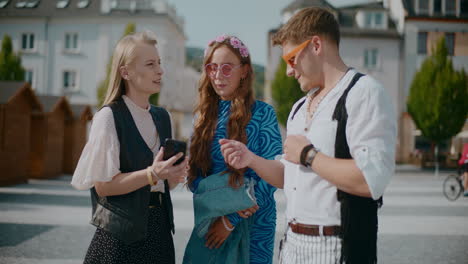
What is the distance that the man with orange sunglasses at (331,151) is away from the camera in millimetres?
1932

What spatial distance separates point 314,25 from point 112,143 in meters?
1.23

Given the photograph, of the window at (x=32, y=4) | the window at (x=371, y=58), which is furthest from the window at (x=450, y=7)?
the window at (x=32, y=4)

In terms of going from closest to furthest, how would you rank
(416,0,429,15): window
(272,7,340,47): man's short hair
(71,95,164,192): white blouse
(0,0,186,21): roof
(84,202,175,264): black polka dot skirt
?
1. (272,7,340,47): man's short hair
2. (71,95,164,192): white blouse
3. (84,202,175,264): black polka dot skirt
4. (416,0,429,15): window
5. (0,0,186,21): roof

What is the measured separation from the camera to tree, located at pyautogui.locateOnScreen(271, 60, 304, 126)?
1362 inches

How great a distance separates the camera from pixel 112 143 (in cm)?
273

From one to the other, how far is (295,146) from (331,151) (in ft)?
0.48

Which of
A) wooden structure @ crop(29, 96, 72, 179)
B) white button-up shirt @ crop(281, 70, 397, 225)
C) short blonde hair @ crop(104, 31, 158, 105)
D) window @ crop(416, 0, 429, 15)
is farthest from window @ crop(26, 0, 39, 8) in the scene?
white button-up shirt @ crop(281, 70, 397, 225)

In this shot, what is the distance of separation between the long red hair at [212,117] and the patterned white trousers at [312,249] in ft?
2.18

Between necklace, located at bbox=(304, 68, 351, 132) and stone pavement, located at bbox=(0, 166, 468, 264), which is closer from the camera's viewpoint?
necklace, located at bbox=(304, 68, 351, 132)

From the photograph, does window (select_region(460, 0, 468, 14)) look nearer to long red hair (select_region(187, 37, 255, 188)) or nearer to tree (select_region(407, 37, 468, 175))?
tree (select_region(407, 37, 468, 175))

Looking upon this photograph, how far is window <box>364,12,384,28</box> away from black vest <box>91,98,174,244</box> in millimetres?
39493

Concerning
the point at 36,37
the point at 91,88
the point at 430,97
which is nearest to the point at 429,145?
the point at 430,97

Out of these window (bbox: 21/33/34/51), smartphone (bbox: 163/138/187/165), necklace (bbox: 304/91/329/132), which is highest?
window (bbox: 21/33/34/51)

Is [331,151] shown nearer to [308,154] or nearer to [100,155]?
[308,154]
